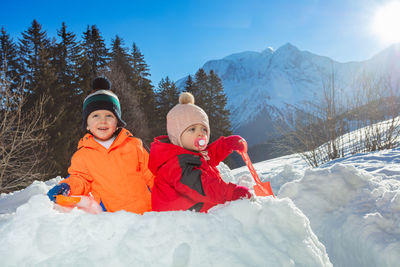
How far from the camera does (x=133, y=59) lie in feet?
70.4

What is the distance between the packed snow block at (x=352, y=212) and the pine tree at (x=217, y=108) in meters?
A: 20.7

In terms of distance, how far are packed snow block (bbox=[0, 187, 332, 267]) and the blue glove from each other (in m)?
0.49

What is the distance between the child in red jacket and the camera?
1614mm

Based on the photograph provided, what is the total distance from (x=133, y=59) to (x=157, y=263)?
2257 centimetres

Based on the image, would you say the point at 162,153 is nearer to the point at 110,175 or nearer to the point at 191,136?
the point at 191,136

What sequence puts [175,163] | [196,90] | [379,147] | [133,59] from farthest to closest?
1. [196,90]
2. [133,59]
3. [379,147]
4. [175,163]

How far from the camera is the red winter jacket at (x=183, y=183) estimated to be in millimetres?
1609

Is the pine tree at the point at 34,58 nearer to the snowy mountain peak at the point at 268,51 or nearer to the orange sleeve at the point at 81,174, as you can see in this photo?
the orange sleeve at the point at 81,174

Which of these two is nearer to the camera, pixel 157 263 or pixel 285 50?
pixel 157 263

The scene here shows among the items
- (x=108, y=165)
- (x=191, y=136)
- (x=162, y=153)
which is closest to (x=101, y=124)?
(x=108, y=165)

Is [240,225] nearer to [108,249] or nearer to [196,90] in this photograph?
[108,249]

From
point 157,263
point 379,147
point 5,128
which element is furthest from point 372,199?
point 5,128

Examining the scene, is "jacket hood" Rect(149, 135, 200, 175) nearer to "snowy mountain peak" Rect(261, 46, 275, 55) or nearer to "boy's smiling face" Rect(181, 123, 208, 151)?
"boy's smiling face" Rect(181, 123, 208, 151)

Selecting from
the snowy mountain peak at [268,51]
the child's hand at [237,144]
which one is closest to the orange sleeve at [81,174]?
the child's hand at [237,144]
